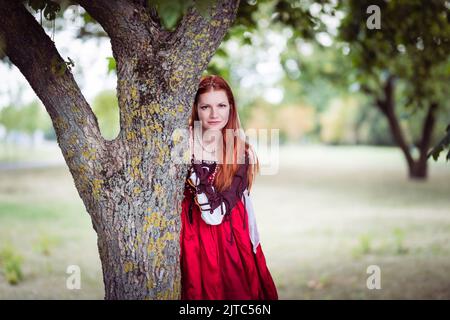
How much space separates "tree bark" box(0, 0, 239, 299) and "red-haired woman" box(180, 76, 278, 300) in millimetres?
337

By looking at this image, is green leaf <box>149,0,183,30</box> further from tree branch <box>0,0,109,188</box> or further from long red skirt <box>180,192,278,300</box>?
long red skirt <box>180,192,278,300</box>

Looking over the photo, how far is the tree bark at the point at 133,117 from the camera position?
2.27 metres

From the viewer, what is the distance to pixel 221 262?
2832mm

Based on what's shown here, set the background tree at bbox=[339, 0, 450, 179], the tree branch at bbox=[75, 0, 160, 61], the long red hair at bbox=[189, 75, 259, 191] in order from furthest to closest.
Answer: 1. the background tree at bbox=[339, 0, 450, 179]
2. the long red hair at bbox=[189, 75, 259, 191]
3. the tree branch at bbox=[75, 0, 160, 61]

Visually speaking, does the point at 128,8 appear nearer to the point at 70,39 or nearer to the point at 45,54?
the point at 45,54

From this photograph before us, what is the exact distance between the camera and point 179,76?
2.29m

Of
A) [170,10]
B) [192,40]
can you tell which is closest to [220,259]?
[192,40]

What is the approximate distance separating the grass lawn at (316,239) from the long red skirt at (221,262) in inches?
89.0

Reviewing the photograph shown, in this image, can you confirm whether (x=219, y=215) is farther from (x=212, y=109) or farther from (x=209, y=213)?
(x=212, y=109)

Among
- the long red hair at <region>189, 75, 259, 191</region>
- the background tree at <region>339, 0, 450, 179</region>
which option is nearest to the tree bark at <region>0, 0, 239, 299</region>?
the long red hair at <region>189, 75, 259, 191</region>

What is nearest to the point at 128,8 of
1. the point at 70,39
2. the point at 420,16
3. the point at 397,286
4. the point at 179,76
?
the point at 179,76

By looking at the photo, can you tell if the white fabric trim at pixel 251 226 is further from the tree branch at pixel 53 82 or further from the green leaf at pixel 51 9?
the green leaf at pixel 51 9

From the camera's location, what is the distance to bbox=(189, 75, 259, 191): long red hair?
275 cm
